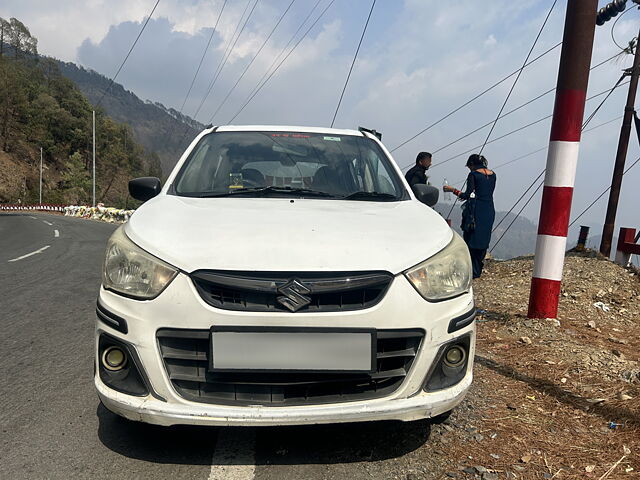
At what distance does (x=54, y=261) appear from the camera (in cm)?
881

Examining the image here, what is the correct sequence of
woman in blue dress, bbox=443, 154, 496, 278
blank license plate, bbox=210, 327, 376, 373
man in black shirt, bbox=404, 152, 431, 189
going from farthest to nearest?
man in black shirt, bbox=404, 152, 431, 189 < woman in blue dress, bbox=443, 154, 496, 278 < blank license plate, bbox=210, 327, 376, 373

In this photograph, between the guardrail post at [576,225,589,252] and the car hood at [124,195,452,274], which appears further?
the guardrail post at [576,225,589,252]

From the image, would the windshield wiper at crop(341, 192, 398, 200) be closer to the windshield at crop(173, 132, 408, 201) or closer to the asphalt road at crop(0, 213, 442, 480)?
the windshield at crop(173, 132, 408, 201)

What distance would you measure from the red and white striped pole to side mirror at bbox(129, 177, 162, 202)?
10.1 feet

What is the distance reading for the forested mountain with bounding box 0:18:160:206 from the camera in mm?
73625

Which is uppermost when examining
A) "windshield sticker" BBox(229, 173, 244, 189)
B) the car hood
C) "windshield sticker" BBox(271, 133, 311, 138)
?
"windshield sticker" BBox(271, 133, 311, 138)

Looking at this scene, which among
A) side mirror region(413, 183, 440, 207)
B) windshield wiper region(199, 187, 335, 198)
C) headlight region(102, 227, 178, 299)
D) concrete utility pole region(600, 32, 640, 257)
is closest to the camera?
headlight region(102, 227, 178, 299)

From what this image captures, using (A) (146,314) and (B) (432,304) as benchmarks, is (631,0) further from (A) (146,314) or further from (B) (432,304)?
(A) (146,314)

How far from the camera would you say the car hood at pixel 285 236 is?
2053mm

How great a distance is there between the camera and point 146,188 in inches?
129

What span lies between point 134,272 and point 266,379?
2.42ft

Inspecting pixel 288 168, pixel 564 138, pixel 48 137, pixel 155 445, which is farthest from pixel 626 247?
pixel 48 137

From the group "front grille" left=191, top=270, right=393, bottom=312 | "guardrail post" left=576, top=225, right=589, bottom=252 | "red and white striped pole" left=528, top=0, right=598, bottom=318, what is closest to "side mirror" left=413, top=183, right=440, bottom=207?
"red and white striped pole" left=528, top=0, right=598, bottom=318

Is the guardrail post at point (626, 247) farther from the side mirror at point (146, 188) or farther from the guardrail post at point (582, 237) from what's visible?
the side mirror at point (146, 188)
